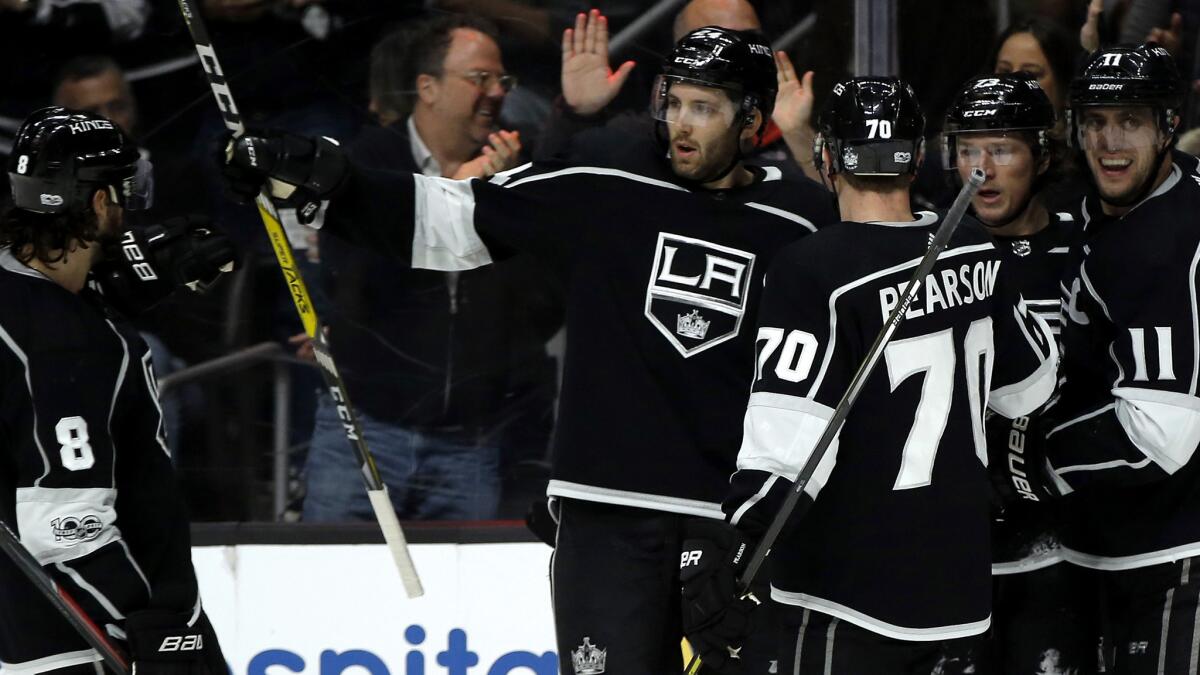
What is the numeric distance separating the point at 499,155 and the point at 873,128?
147 cm

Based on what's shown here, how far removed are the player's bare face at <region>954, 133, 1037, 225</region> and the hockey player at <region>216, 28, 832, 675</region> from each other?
391 millimetres

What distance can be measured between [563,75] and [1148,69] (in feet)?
4.72

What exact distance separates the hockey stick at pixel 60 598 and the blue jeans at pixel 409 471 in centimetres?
140

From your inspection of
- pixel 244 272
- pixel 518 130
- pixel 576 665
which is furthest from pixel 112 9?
pixel 576 665

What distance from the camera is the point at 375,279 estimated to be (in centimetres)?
398

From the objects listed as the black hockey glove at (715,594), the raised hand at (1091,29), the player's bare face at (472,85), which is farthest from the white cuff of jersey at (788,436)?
the raised hand at (1091,29)

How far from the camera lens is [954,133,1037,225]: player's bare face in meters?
3.12

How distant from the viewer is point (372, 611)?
152 inches

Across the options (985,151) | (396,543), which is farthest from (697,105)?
(396,543)

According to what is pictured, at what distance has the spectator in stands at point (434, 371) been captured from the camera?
398cm

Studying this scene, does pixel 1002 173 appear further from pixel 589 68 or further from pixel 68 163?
pixel 68 163

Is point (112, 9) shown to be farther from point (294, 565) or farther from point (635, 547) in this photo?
point (635, 547)

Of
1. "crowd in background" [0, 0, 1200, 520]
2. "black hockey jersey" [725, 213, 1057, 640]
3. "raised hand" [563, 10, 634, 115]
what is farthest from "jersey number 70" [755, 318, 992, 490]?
"raised hand" [563, 10, 634, 115]

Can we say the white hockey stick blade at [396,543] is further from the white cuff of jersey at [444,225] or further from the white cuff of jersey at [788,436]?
the white cuff of jersey at [788,436]
